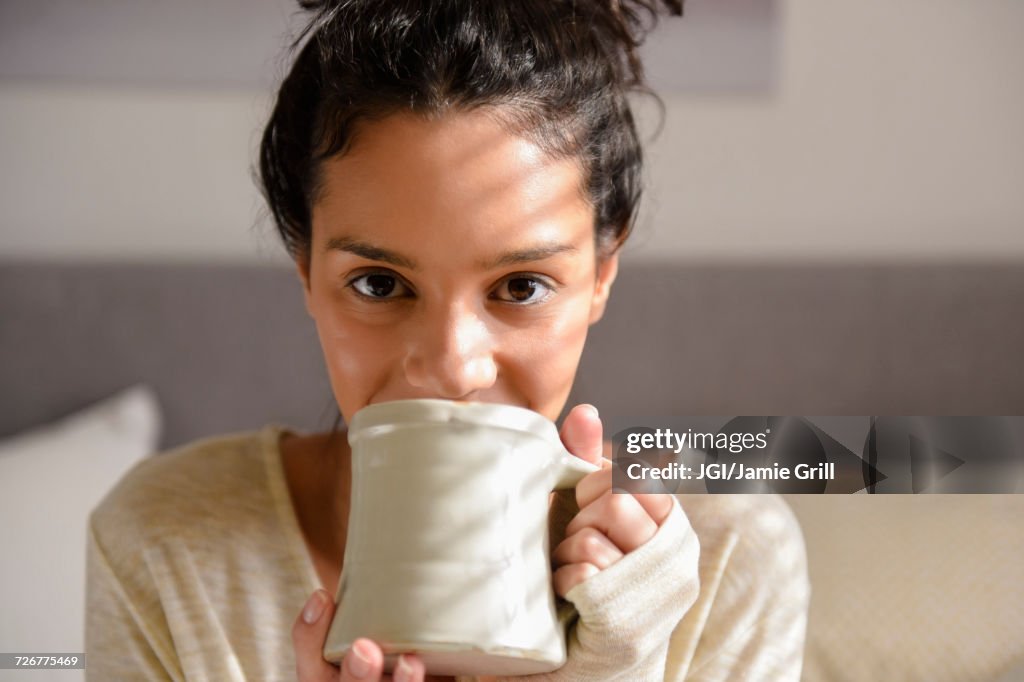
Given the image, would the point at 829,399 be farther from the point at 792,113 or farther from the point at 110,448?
the point at 110,448

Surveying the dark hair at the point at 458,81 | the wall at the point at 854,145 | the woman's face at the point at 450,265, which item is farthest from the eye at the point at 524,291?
the wall at the point at 854,145

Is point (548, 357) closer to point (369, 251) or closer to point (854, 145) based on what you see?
point (369, 251)

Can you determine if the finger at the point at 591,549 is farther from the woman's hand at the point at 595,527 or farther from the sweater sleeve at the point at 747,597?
the sweater sleeve at the point at 747,597

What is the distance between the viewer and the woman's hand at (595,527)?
535mm

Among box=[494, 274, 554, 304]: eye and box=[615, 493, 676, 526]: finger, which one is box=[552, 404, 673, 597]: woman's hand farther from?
box=[494, 274, 554, 304]: eye

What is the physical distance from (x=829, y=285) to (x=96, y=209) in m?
1.06

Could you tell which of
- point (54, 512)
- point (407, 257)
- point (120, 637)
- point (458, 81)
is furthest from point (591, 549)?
point (54, 512)

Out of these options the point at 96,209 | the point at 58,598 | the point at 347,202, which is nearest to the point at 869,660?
the point at 347,202

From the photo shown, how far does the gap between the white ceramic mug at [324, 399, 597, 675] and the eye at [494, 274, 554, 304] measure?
0.18 metres

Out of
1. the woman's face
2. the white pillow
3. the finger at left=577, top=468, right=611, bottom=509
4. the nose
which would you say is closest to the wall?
the white pillow

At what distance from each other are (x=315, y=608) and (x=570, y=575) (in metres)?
0.14

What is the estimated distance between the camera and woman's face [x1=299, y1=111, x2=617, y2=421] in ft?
2.06

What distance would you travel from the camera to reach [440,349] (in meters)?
0.62

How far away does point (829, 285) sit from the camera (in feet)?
4.39
